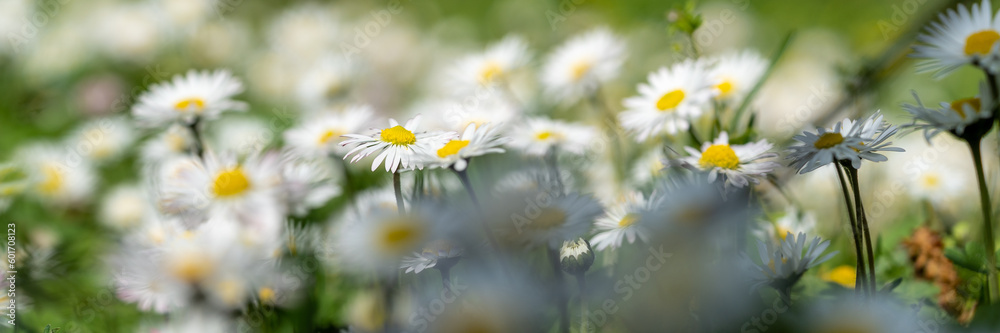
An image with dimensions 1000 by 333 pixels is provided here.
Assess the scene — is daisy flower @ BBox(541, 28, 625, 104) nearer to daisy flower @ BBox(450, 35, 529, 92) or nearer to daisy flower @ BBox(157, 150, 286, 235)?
daisy flower @ BBox(450, 35, 529, 92)

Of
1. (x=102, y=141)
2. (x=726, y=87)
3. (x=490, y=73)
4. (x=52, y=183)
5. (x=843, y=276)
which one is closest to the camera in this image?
(x=843, y=276)

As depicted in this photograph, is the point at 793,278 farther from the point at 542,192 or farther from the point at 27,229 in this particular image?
the point at 27,229

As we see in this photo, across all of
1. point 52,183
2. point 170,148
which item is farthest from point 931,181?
point 52,183

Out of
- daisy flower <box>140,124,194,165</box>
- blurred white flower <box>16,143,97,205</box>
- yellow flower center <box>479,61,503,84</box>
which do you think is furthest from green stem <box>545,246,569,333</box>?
blurred white flower <box>16,143,97,205</box>

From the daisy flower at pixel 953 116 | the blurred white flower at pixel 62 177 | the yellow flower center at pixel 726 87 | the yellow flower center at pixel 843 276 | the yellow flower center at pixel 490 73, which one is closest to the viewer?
the daisy flower at pixel 953 116

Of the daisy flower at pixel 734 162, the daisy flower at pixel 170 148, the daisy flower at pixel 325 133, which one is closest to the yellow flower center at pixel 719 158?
the daisy flower at pixel 734 162

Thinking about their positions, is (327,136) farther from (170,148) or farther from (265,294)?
(170,148)

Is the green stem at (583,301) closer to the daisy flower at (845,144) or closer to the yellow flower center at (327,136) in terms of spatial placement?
the daisy flower at (845,144)
